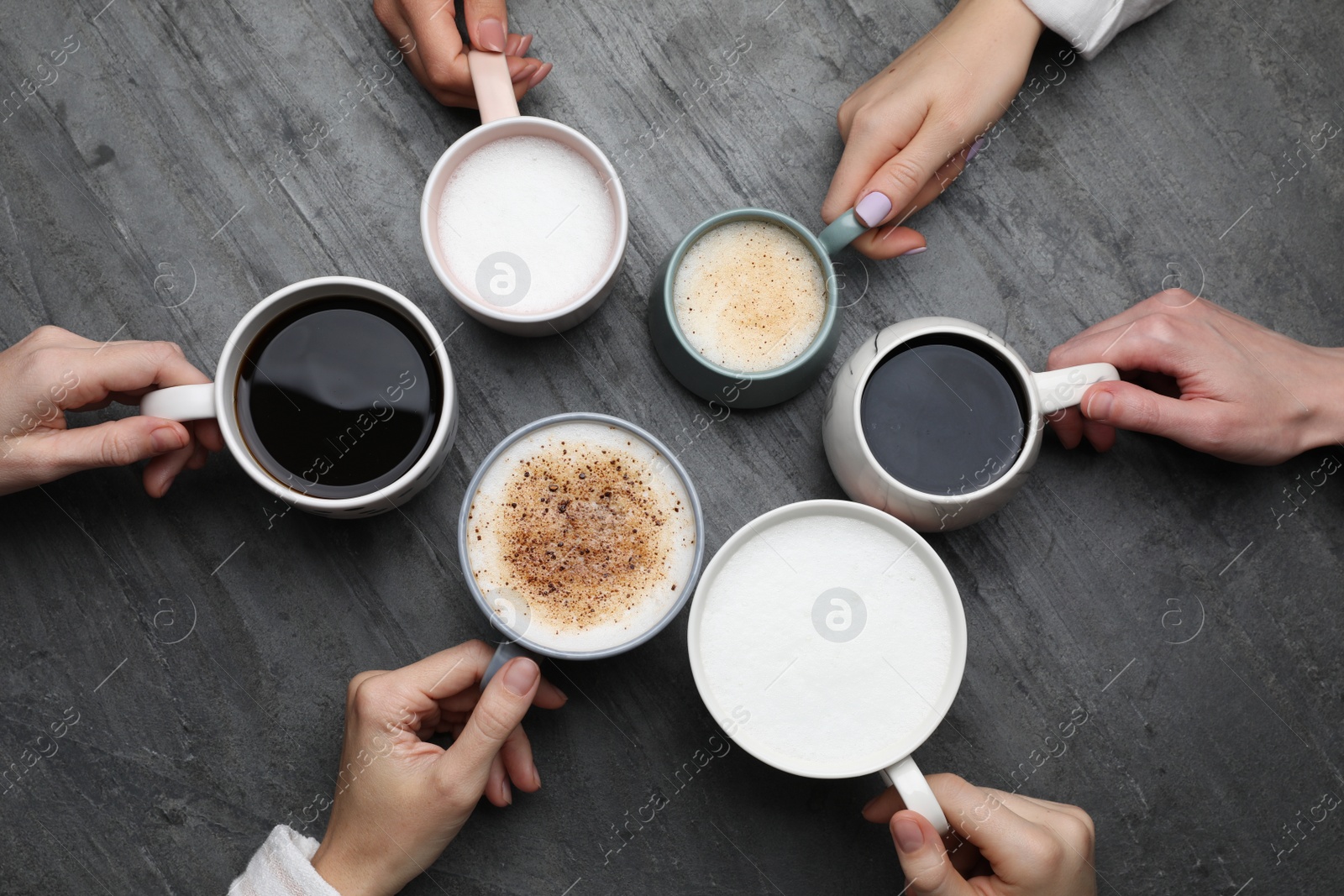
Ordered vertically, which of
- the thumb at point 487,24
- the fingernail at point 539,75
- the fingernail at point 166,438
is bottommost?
the fingernail at point 166,438

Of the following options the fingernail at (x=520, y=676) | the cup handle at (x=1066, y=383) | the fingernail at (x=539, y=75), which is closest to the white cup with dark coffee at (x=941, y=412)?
the cup handle at (x=1066, y=383)

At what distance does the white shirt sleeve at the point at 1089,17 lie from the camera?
1114 millimetres

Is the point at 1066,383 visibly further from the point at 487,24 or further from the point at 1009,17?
the point at 487,24

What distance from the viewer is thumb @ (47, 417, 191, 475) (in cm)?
96

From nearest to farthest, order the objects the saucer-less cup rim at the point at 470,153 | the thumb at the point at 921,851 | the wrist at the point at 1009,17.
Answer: the thumb at the point at 921,851 → the saucer-less cup rim at the point at 470,153 → the wrist at the point at 1009,17

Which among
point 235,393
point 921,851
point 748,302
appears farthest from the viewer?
point 748,302

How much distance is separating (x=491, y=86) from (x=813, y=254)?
0.46m

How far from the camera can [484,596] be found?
100 cm

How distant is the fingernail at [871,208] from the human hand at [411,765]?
667 millimetres

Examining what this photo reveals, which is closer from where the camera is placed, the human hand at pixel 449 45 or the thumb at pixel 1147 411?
the thumb at pixel 1147 411

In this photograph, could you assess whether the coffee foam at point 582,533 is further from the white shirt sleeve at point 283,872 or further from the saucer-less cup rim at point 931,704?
the white shirt sleeve at point 283,872

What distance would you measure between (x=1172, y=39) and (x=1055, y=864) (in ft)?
3.78

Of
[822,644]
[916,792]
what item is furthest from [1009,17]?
[916,792]

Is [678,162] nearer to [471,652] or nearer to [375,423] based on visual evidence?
[375,423]
